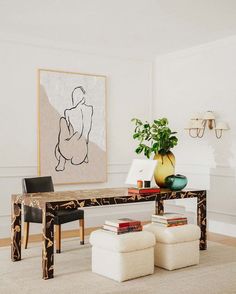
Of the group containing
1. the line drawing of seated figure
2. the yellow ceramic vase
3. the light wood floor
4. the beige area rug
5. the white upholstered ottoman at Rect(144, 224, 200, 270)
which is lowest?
the light wood floor

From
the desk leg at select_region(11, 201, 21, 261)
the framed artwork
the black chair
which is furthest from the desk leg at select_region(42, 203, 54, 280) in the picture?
the framed artwork

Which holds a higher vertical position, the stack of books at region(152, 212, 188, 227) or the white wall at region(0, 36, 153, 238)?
the white wall at region(0, 36, 153, 238)

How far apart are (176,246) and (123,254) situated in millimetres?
608

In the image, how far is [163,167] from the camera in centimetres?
460

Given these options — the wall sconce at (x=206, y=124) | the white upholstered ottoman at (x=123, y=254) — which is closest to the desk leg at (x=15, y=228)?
the white upholstered ottoman at (x=123, y=254)

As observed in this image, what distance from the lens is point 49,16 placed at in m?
4.82

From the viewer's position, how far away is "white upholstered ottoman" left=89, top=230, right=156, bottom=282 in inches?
140

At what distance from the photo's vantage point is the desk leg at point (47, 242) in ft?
11.8

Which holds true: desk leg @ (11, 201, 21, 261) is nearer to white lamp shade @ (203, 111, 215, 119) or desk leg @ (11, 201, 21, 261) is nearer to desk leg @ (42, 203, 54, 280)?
desk leg @ (42, 203, 54, 280)

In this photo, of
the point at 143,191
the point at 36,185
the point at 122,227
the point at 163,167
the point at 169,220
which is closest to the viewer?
the point at 122,227

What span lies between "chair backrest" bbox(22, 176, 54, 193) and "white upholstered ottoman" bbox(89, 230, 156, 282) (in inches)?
53.1

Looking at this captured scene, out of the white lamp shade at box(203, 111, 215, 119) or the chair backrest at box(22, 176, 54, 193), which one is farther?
the white lamp shade at box(203, 111, 215, 119)

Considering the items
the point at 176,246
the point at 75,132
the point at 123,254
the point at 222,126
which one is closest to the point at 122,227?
the point at 123,254

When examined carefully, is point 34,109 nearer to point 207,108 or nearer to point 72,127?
point 72,127
